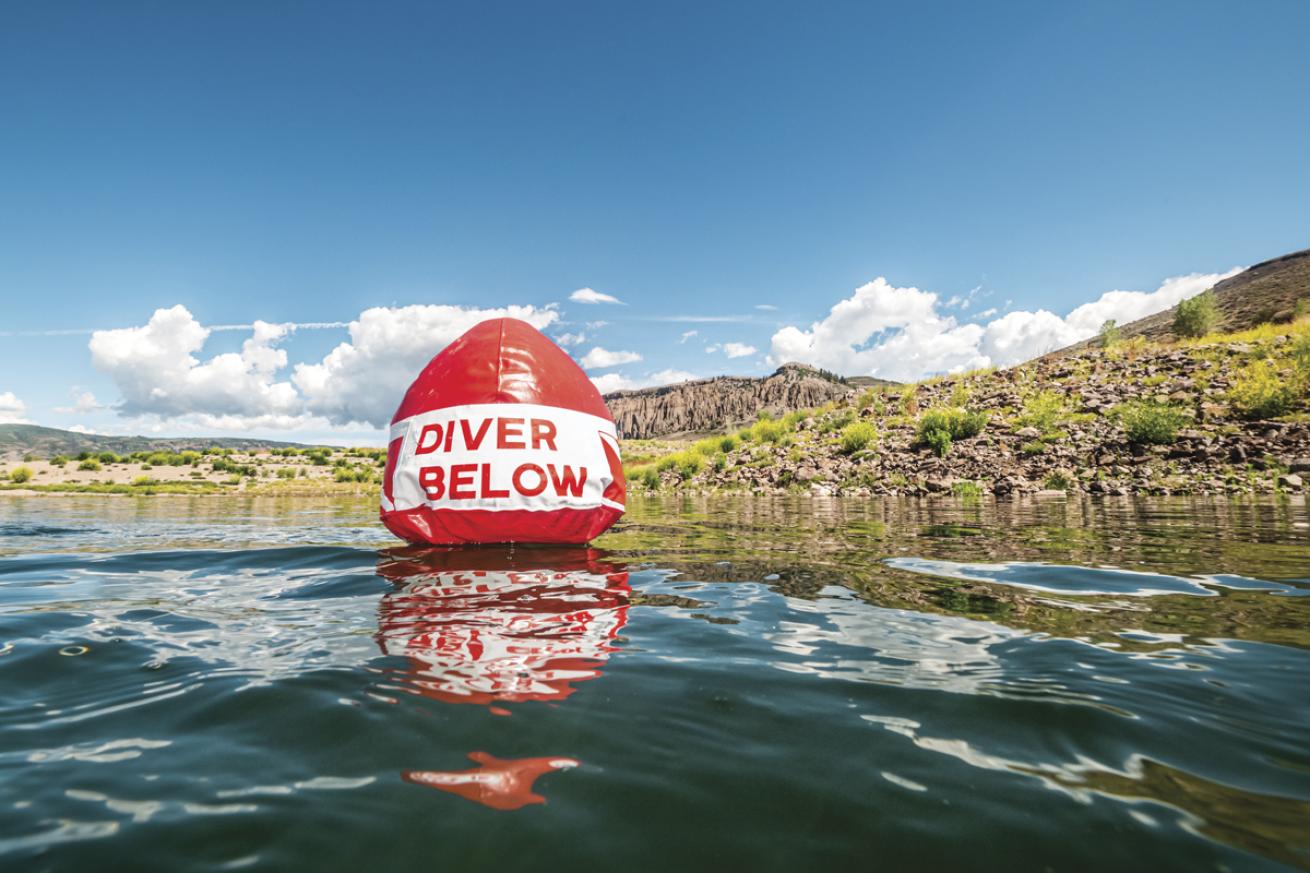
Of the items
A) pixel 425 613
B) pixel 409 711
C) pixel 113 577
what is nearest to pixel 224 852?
pixel 409 711

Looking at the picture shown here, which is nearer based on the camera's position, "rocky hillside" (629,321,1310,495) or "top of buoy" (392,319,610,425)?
"top of buoy" (392,319,610,425)

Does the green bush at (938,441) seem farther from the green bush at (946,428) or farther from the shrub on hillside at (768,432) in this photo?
the shrub on hillside at (768,432)

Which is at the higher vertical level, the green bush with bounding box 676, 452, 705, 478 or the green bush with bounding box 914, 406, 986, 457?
the green bush with bounding box 914, 406, 986, 457

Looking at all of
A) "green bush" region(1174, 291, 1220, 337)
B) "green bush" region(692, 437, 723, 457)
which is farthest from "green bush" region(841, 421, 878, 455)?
"green bush" region(1174, 291, 1220, 337)

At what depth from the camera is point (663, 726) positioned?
1815mm

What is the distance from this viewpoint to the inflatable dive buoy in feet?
15.9

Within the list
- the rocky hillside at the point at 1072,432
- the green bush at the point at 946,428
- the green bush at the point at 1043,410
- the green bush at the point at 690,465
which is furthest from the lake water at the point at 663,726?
the green bush at the point at 690,465

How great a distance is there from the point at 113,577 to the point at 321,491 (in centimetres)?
3030

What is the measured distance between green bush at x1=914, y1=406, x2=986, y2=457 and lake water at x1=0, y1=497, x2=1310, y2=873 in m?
14.1

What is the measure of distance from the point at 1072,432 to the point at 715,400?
124 m

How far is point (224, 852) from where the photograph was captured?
119 centimetres

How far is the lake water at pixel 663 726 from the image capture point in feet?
4.05

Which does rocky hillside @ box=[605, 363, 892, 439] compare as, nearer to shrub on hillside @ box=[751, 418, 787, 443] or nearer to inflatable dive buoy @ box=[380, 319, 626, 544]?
shrub on hillside @ box=[751, 418, 787, 443]

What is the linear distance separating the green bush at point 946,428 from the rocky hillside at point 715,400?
326ft
